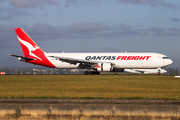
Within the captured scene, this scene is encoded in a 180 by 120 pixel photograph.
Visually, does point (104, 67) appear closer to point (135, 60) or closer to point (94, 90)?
point (135, 60)

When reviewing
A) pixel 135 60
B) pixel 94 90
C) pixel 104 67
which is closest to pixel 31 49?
pixel 104 67

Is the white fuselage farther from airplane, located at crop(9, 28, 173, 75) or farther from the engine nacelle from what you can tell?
the engine nacelle

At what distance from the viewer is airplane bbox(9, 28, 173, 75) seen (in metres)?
51.2

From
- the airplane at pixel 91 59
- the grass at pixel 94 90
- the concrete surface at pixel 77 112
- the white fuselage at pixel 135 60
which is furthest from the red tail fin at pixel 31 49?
the concrete surface at pixel 77 112

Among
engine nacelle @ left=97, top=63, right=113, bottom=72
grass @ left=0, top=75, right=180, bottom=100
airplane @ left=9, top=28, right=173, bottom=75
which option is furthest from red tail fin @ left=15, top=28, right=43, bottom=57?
grass @ left=0, top=75, right=180, bottom=100

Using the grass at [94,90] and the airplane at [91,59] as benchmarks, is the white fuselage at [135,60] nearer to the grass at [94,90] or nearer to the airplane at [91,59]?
the airplane at [91,59]

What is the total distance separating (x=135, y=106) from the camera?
12297 millimetres

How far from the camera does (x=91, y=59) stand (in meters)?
53.4

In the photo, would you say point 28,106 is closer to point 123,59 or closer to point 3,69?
point 123,59

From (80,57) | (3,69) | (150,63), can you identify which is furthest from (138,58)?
(3,69)

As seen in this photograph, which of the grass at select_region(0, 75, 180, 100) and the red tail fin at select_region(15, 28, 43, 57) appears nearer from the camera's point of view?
the grass at select_region(0, 75, 180, 100)

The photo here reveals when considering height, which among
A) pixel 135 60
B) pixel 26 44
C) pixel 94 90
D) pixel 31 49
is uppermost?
pixel 26 44

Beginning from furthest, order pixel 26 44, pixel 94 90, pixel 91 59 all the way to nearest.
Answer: pixel 26 44 < pixel 91 59 < pixel 94 90

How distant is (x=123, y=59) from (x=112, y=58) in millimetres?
2200
